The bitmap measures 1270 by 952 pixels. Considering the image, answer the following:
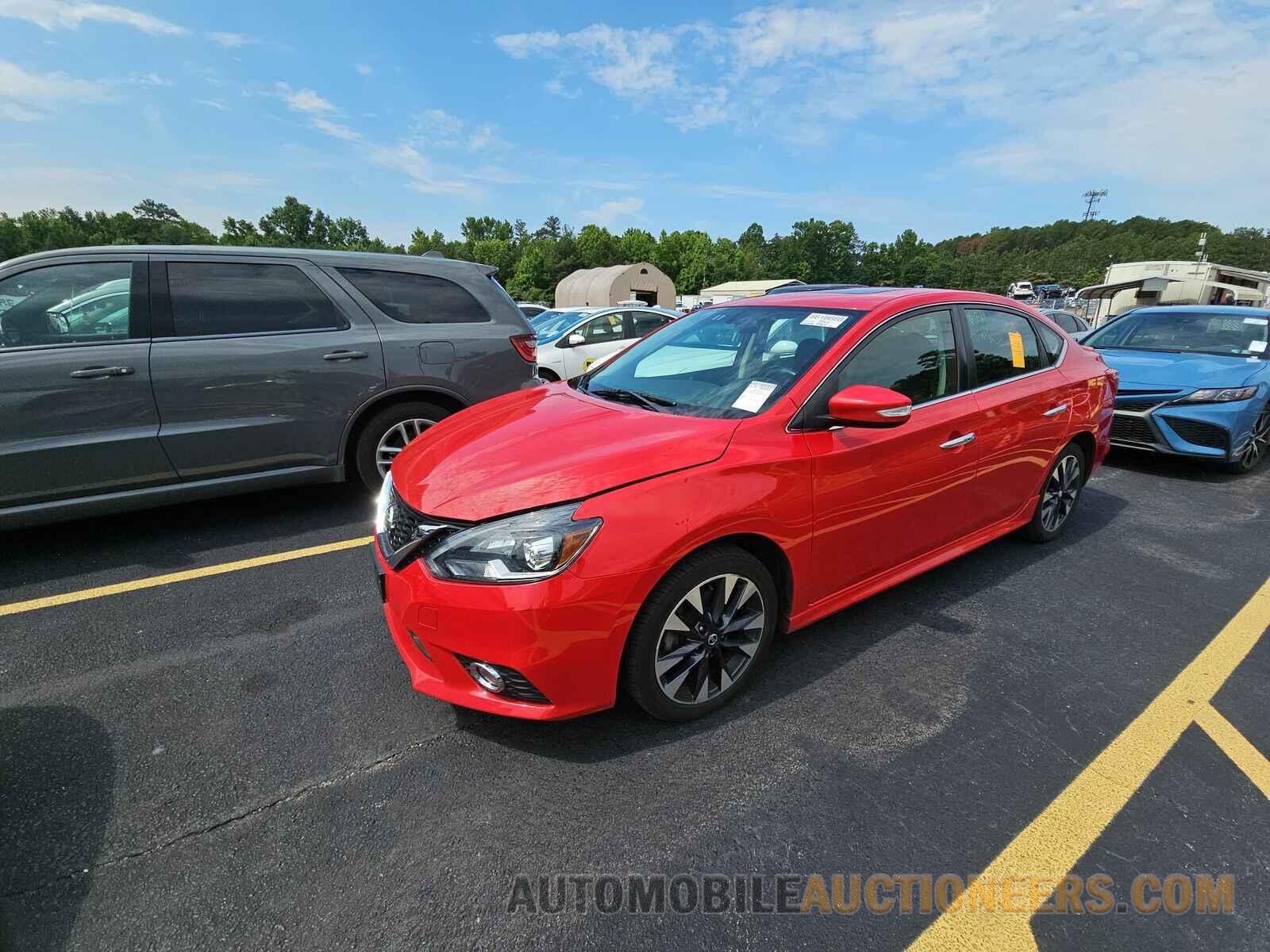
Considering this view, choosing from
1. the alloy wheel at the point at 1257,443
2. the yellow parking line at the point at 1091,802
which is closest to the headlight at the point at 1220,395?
the alloy wheel at the point at 1257,443

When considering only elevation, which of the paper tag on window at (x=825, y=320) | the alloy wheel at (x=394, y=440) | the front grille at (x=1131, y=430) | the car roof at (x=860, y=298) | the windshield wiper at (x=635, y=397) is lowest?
the front grille at (x=1131, y=430)

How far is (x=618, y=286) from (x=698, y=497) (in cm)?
3856

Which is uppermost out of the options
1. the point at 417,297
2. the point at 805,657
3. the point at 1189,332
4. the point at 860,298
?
the point at 417,297

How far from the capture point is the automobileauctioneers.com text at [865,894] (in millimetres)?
1678

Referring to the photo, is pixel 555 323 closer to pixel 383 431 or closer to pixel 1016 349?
pixel 383 431

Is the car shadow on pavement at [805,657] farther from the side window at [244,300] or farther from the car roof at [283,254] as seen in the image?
the car roof at [283,254]

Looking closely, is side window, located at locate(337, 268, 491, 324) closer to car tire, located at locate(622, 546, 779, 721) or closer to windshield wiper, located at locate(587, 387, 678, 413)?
windshield wiper, located at locate(587, 387, 678, 413)

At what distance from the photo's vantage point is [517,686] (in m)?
2.03

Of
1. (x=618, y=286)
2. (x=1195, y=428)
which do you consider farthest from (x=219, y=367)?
(x=618, y=286)

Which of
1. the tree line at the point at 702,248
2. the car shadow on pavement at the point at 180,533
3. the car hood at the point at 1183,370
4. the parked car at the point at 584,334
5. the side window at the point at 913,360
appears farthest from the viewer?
the tree line at the point at 702,248

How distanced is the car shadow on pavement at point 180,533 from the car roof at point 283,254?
1.66 meters

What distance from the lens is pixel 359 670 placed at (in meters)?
2.64

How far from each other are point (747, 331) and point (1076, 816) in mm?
2287

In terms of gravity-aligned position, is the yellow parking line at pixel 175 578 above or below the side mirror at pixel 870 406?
below
